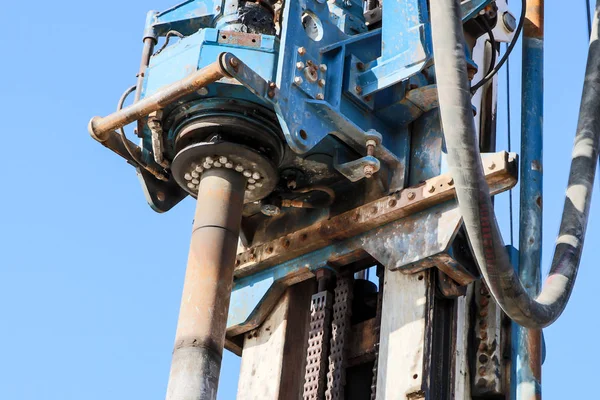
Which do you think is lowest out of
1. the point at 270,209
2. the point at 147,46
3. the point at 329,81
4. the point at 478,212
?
the point at 478,212

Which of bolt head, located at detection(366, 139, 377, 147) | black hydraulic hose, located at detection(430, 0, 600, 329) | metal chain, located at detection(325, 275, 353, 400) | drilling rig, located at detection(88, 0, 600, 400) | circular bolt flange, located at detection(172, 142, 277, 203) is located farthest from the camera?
metal chain, located at detection(325, 275, 353, 400)

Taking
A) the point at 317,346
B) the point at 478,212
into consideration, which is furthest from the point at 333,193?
the point at 478,212

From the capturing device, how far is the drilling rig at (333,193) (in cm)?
970

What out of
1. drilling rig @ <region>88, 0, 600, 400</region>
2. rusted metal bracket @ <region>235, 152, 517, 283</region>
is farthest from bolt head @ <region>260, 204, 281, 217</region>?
rusted metal bracket @ <region>235, 152, 517, 283</region>

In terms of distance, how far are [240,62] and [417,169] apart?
5.20 feet

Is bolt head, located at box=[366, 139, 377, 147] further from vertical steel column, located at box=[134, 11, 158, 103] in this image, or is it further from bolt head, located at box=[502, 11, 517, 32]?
bolt head, located at box=[502, 11, 517, 32]

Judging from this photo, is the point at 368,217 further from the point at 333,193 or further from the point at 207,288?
the point at 207,288

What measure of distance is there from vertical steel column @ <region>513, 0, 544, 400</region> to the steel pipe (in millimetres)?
2219

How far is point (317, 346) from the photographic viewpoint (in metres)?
10.5

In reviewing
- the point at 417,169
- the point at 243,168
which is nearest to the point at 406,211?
the point at 417,169

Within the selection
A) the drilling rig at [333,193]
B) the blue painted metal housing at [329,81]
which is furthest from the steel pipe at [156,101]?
the blue painted metal housing at [329,81]

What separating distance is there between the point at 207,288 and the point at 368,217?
4.38ft

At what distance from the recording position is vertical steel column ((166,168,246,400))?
9.20 m

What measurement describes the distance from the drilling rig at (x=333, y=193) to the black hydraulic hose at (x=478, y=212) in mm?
37
